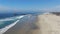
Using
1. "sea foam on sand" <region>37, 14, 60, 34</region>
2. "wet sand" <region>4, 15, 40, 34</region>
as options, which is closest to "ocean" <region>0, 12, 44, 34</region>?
"wet sand" <region>4, 15, 40, 34</region>

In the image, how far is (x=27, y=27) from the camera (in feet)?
5.56

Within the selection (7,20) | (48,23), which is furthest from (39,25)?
(7,20)

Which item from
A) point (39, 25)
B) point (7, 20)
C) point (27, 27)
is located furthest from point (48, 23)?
point (7, 20)

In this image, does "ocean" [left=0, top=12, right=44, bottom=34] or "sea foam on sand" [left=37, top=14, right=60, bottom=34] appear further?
"sea foam on sand" [left=37, top=14, right=60, bottom=34]

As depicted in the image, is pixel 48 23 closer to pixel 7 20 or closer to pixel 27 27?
pixel 27 27

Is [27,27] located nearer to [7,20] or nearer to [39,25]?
[39,25]

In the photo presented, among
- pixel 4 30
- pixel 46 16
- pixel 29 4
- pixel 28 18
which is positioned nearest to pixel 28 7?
pixel 29 4

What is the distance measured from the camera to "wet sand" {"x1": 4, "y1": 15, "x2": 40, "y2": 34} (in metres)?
1.66

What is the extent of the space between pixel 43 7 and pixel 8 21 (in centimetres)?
45

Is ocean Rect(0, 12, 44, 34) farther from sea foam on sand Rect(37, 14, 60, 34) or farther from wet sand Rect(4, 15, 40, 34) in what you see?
sea foam on sand Rect(37, 14, 60, 34)

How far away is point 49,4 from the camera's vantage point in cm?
165

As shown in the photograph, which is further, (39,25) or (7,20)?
(39,25)

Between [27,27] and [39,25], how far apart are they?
167 millimetres

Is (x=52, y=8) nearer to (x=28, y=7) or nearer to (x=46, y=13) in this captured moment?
(x=46, y=13)
